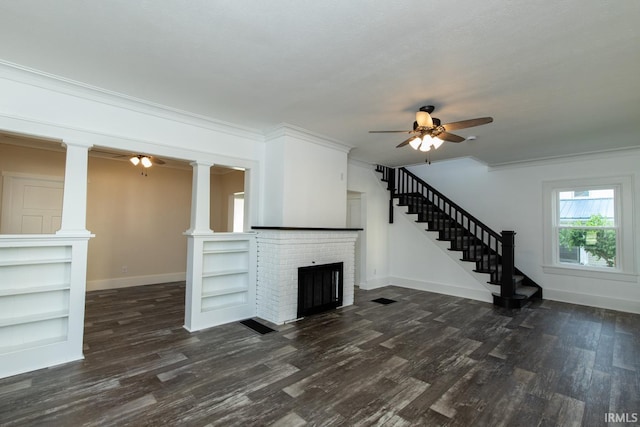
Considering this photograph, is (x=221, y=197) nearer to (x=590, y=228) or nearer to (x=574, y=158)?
(x=574, y=158)

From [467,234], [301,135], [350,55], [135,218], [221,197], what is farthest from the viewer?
[221,197]

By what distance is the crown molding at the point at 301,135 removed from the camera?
4.29 m

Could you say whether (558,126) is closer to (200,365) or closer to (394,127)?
(394,127)

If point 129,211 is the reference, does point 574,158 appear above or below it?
above

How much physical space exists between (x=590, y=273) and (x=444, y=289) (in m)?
2.52

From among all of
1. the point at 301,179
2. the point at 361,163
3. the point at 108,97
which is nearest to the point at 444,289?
the point at 361,163

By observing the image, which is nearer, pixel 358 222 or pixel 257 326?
pixel 257 326

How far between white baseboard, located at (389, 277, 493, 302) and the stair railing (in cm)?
43

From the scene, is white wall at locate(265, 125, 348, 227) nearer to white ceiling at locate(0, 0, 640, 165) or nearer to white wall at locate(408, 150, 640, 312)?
white ceiling at locate(0, 0, 640, 165)

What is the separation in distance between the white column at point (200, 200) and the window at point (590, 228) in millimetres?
6331

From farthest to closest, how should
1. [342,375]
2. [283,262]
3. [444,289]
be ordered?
[444,289], [283,262], [342,375]

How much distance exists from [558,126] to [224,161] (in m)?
4.75

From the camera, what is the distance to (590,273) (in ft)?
17.5

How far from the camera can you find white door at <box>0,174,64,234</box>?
4812mm
